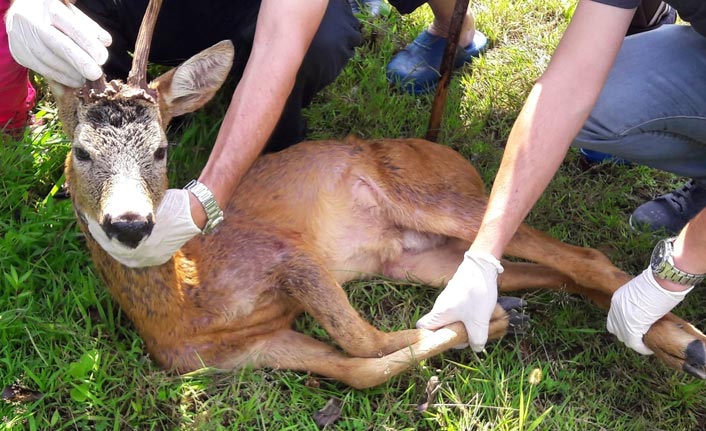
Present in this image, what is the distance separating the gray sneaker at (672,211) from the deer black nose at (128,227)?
2977 mm

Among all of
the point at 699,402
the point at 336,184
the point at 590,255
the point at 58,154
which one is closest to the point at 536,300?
the point at 590,255

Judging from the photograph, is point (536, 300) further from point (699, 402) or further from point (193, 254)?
point (193, 254)

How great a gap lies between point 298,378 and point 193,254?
0.78 m

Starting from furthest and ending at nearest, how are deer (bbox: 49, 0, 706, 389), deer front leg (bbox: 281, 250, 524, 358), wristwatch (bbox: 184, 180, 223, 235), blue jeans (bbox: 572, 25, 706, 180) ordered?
blue jeans (bbox: 572, 25, 706, 180) < deer front leg (bbox: 281, 250, 524, 358) < wristwatch (bbox: 184, 180, 223, 235) < deer (bbox: 49, 0, 706, 389)

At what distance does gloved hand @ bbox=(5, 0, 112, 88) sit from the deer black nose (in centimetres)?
65

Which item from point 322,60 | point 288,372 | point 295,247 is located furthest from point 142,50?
point 288,372

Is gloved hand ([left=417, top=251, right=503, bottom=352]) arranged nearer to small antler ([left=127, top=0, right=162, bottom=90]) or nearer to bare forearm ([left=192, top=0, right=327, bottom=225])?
bare forearm ([left=192, top=0, right=327, bottom=225])

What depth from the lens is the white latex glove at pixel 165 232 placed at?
3330mm

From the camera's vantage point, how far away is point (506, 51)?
18.9ft

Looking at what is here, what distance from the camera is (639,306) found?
11.6 feet

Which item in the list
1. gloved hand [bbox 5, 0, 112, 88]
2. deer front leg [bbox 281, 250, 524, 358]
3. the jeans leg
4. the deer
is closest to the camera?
gloved hand [bbox 5, 0, 112, 88]

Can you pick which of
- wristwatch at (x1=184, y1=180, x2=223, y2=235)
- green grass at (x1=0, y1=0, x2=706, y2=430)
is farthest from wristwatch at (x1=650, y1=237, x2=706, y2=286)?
wristwatch at (x1=184, y1=180, x2=223, y2=235)

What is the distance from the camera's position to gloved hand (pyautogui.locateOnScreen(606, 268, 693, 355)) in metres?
3.49

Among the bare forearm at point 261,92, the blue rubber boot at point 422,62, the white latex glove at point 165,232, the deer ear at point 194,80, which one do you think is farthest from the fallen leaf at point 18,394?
the blue rubber boot at point 422,62
